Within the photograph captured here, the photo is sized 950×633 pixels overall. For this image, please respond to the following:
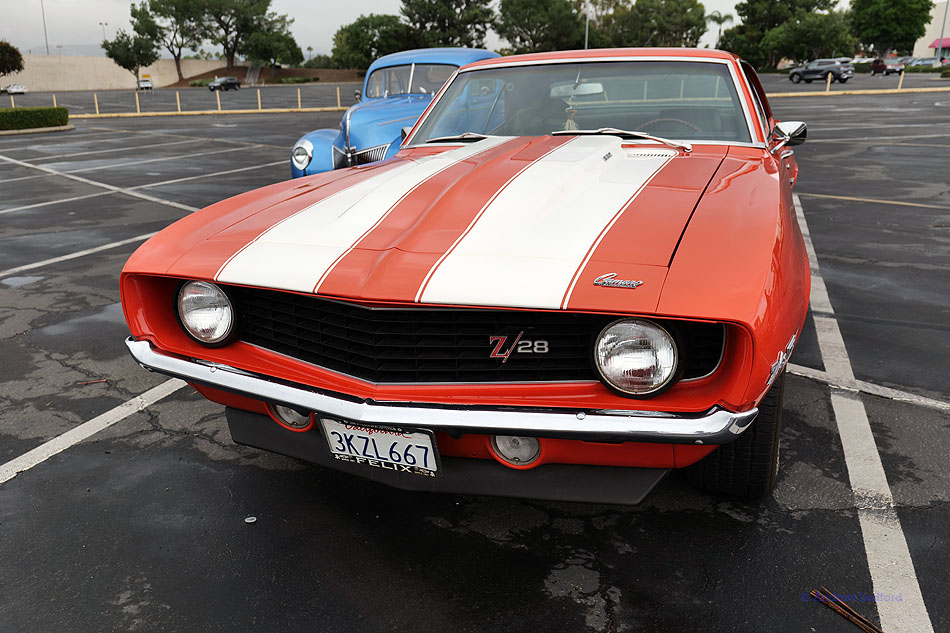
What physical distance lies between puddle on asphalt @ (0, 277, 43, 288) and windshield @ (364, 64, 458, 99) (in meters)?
4.88

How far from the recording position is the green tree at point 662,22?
233ft

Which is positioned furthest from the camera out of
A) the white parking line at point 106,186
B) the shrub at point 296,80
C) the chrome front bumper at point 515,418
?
the shrub at point 296,80

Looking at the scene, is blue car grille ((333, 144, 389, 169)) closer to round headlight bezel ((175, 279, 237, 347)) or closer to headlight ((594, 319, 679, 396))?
round headlight bezel ((175, 279, 237, 347))

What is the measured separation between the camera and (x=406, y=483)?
6.48 feet

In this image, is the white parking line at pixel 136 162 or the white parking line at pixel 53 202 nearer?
the white parking line at pixel 53 202

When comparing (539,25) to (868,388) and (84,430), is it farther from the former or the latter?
(84,430)

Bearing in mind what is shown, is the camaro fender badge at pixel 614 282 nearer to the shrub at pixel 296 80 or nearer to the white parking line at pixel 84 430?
the white parking line at pixel 84 430

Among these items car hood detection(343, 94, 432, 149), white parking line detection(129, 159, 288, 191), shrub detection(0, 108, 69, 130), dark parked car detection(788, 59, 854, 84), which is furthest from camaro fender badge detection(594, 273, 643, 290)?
dark parked car detection(788, 59, 854, 84)

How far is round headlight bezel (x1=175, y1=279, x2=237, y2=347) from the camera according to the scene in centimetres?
209

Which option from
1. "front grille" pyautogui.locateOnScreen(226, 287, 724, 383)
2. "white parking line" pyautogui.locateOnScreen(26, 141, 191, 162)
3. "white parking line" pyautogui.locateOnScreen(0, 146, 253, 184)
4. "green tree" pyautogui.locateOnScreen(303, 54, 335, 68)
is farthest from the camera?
"green tree" pyautogui.locateOnScreen(303, 54, 335, 68)

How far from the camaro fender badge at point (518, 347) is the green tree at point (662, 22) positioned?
74531 mm

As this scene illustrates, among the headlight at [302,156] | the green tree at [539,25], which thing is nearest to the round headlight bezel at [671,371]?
the headlight at [302,156]

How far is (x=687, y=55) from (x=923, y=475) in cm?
198

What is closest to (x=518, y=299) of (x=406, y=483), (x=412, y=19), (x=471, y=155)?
(x=406, y=483)
